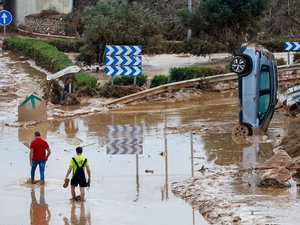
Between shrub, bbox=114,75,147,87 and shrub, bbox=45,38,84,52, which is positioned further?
shrub, bbox=45,38,84,52

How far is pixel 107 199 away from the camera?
18.3 metres

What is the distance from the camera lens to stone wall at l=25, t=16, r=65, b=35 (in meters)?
64.8

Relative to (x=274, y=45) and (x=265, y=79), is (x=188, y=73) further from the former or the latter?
(x=274, y=45)

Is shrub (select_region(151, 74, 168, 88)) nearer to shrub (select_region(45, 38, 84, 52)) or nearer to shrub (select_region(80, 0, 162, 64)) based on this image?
shrub (select_region(80, 0, 162, 64))

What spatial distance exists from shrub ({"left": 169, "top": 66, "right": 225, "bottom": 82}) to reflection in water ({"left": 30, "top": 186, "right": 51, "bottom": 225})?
704 inches

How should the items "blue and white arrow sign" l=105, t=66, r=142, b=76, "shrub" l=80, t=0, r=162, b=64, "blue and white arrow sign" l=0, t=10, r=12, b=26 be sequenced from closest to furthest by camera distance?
"blue and white arrow sign" l=105, t=66, r=142, b=76, "shrub" l=80, t=0, r=162, b=64, "blue and white arrow sign" l=0, t=10, r=12, b=26

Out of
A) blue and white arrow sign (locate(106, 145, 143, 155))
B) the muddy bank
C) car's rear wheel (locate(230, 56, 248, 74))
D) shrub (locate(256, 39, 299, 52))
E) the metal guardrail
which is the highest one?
shrub (locate(256, 39, 299, 52))

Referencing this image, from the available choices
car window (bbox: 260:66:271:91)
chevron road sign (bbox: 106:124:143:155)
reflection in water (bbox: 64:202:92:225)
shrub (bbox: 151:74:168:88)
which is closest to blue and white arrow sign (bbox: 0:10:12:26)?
shrub (bbox: 151:74:168:88)

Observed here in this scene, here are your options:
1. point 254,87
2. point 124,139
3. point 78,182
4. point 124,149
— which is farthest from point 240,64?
point 78,182

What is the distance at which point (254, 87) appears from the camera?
992 inches

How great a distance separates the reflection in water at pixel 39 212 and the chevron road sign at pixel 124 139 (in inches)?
200

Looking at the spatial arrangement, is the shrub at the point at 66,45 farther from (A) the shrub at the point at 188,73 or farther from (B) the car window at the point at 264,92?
(B) the car window at the point at 264,92

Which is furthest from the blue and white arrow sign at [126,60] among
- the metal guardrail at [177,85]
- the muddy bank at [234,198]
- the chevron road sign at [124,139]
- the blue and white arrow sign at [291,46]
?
the muddy bank at [234,198]

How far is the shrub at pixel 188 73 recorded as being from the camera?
36.2 m
